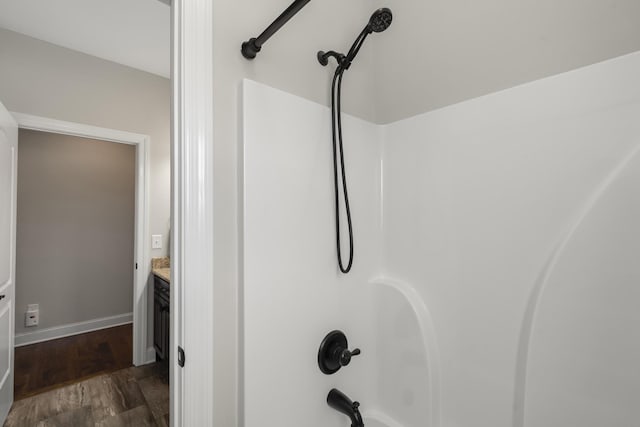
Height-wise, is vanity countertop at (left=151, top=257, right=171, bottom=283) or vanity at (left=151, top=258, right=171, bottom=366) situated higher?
vanity countertop at (left=151, top=257, right=171, bottom=283)

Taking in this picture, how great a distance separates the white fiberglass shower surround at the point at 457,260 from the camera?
27.2 inches

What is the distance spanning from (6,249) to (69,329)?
6.16 ft

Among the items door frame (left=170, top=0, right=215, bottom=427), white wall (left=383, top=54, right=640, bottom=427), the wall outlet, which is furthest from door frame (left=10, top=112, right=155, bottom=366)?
white wall (left=383, top=54, right=640, bottom=427)

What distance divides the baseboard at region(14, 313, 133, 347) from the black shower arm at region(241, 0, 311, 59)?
148 inches

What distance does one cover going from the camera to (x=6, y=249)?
1697 millimetres

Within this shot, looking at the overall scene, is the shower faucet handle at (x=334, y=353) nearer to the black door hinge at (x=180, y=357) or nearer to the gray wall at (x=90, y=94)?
the black door hinge at (x=180, y=357)

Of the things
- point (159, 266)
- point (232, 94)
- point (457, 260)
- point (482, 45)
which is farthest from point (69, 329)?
point (482, 45)

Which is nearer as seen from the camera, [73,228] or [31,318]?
[31,318]

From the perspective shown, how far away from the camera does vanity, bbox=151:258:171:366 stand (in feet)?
6.99

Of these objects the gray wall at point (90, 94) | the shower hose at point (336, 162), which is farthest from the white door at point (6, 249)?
the shower hose at point (336, 162)

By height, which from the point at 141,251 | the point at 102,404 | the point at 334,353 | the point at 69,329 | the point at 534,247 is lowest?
the point at 102,404

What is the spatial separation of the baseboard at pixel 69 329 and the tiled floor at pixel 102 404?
3.98 feet

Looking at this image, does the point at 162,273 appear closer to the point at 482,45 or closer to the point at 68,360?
the point at 68,360

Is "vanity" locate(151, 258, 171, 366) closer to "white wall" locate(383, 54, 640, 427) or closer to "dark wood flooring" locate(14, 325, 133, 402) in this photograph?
"dark wood flooring" locate(14, 325, 133, 402)
